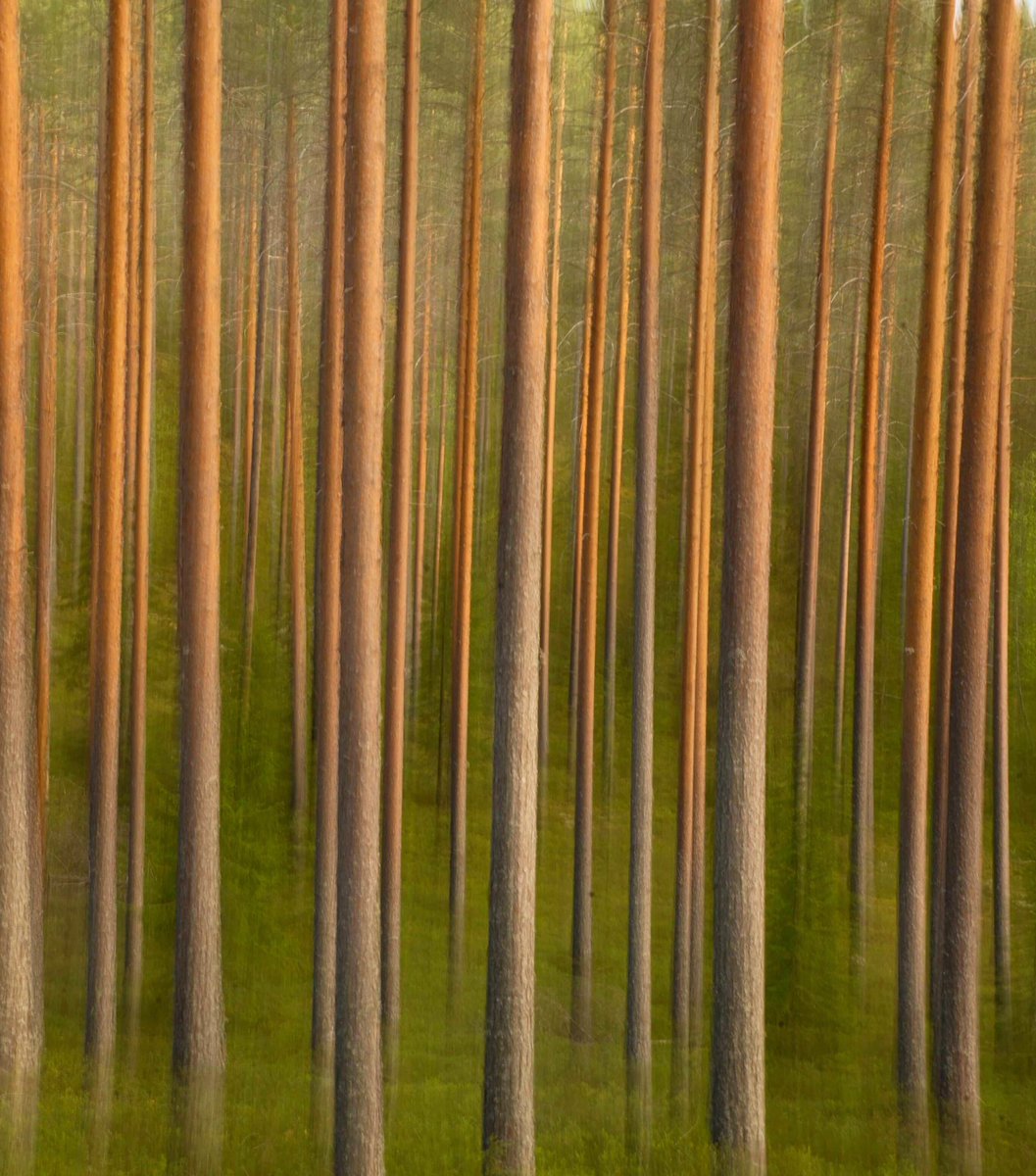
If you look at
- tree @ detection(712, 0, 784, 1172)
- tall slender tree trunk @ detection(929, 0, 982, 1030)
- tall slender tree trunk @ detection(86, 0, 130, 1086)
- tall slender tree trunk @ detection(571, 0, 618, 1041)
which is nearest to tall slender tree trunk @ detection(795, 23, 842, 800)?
tall slender tree trunk @ detection(929, 0, 982, 1030)

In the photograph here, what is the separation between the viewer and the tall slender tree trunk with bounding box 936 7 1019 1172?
11695 millimetres

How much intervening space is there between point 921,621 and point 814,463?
32.8 ft

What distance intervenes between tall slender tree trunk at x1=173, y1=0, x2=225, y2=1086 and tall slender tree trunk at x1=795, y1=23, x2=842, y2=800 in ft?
35.5

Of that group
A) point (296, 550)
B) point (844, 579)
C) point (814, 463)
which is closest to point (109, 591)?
point (296, 550)

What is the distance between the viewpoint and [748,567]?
9383 mm

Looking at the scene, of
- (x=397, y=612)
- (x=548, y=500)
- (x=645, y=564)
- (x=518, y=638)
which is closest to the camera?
(x=518, y=638)

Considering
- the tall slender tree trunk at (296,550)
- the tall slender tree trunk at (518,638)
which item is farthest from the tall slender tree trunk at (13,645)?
the tall slender tree trunk at (296,550)

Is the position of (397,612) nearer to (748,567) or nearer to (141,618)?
(141,618)

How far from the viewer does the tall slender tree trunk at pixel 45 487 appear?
15.7 m

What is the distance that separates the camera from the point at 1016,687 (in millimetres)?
26547

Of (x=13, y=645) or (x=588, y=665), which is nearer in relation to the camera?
(x=13, y=645)

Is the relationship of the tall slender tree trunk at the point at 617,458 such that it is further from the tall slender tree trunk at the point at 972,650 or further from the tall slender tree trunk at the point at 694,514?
the tall slender tree trunk at the point at 972,650

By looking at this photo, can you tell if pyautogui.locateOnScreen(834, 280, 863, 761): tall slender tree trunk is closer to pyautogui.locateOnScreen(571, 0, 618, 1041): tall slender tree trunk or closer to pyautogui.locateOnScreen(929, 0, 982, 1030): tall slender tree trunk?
pyautogui.locateOnScreen(929, 0, 982, 1030): tall slender tree trunk

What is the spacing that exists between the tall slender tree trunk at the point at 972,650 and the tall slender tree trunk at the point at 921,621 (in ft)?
2.07
